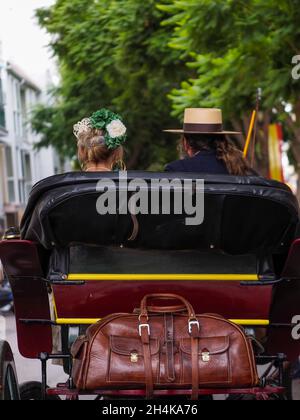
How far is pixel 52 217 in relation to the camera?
→ 4.44m

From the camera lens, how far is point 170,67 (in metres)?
17.4

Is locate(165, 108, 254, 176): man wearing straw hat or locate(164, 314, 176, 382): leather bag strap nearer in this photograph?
locate(164, 314, 176, 382): leather bag strap

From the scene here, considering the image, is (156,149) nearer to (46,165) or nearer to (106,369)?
(106,369)

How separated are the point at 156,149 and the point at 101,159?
22.3 meters

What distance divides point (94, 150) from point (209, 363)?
1.68 metres

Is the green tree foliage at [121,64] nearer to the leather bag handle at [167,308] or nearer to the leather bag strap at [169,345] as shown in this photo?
the leather bag handle at [167,308]

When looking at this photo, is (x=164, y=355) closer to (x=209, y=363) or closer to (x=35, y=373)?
(x=209, y=363)

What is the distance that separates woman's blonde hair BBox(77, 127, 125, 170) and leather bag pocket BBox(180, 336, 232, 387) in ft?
5.06

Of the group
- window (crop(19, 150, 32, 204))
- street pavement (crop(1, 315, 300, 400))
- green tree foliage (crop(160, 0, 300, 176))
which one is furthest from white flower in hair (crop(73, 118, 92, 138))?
window (crop(19, 150, 32, 204))

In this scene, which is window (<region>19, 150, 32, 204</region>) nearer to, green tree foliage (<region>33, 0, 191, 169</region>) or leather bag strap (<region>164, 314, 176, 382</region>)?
green tree foliage (<region>33, 0, 191, 169</region>)

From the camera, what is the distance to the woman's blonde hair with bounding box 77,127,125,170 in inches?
208

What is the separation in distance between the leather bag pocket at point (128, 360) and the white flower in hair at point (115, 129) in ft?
4.95

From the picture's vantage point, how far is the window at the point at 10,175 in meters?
44.5
